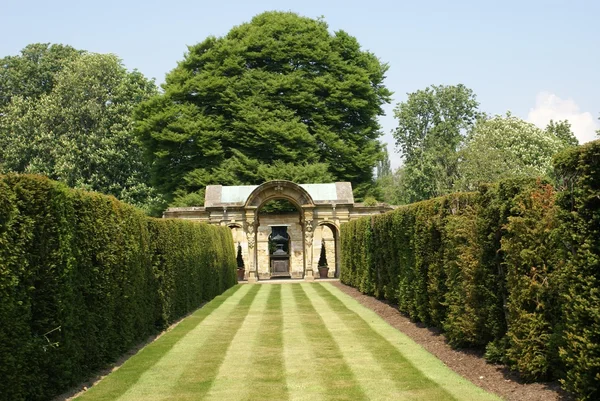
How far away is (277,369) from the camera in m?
11.8

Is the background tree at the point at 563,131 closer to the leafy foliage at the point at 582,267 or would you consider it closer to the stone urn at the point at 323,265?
the stone urn at the point at 323,265

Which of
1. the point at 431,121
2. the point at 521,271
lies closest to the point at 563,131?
the point at 431,121

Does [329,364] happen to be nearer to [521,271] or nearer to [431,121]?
[521,271]

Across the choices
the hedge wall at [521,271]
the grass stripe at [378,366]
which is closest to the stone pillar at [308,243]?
the grass stripe at [378,366]

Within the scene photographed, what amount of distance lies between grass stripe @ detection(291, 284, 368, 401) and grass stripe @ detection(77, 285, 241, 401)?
2.79 meters

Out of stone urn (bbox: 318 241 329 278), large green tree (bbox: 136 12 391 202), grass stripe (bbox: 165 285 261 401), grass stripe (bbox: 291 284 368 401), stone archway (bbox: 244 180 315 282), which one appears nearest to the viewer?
grass stripe (bbox: 291 284 368 401)

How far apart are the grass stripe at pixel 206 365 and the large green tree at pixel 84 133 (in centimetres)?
3543

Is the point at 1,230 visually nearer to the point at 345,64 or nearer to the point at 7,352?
the point at 7,352

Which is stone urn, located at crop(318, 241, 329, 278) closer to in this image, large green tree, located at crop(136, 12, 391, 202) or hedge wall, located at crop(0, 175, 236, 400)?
large green tree, located at crop(136, 12, 391, 202)

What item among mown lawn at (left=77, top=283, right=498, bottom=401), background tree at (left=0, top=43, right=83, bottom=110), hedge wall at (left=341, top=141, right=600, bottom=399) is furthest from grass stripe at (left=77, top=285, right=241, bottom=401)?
background tree at (left=0, top=43, right=83, bottom=110)

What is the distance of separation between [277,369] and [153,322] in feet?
20.0

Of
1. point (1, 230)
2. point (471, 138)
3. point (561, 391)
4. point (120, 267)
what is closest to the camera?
point (1, 230)

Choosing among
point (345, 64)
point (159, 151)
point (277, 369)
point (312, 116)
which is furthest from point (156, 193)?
point (277, 369)

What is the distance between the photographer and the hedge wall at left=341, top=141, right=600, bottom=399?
8125mm
